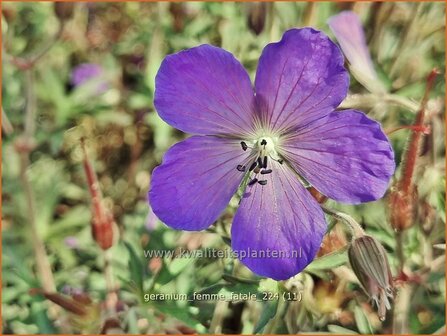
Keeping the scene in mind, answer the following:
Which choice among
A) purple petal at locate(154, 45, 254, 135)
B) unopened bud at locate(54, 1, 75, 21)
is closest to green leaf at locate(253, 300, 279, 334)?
purple petal at locate(154, 45, 254, 135)

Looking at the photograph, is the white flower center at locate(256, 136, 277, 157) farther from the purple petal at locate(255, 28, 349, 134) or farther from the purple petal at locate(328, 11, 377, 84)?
the purple petal at locate(328, 11, 377, 84)

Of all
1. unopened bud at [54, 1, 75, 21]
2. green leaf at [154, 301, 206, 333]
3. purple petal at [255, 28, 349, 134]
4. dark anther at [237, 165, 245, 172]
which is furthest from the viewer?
unopened bud at [54, 1, 75, 21]

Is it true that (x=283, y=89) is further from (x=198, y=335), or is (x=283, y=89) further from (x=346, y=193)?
(x=198, y=335)

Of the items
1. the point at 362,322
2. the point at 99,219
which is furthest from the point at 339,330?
the point at 99,219

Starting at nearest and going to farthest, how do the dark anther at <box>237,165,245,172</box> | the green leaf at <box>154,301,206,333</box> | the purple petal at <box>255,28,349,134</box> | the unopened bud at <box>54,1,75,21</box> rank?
the purple petal at <box>255,28,349,134</box> < the dark anther at <box>237,165,245,172</box> < the green leaf at <box>154,301,206,333</box> < the unopened bud at <box>54,1,75,21</box>

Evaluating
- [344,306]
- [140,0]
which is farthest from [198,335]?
[140,0]

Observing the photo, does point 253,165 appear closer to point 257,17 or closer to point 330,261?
point 330,261
